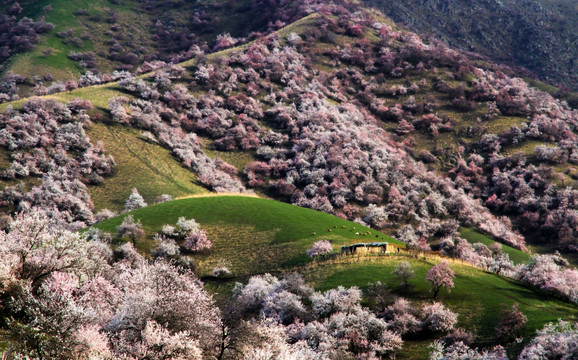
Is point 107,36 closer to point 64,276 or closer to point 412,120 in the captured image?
point 412,120

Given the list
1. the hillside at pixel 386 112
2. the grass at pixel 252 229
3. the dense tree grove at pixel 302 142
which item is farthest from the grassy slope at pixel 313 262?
the dense tree grove at pixel 302 142

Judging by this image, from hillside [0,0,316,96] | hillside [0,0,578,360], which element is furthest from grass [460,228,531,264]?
hillside [0,0,316,96]

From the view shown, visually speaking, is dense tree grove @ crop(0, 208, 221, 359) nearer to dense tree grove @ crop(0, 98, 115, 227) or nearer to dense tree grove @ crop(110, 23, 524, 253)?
dense tree grove @ crop(0, 98, 115, 227)

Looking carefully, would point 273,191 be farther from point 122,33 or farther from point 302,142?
point 122,33

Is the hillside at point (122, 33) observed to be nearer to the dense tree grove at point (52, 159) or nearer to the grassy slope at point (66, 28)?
the grassy slope at point (66, 28)

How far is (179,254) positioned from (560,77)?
644ft

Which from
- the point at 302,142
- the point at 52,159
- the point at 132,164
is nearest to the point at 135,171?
the point at 132,164

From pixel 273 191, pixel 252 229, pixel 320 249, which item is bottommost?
pixel 273 191

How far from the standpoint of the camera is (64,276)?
30.7 metres

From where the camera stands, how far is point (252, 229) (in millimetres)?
55531

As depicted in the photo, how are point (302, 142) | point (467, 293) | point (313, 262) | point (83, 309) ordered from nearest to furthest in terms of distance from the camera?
point (83, 309) < point (467, 293) < point (313, 262) < point (302, 142)

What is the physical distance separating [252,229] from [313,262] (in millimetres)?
12103

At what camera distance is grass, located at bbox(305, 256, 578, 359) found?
103 ft

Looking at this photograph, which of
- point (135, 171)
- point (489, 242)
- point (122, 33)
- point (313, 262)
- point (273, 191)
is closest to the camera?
point (313, 262)
